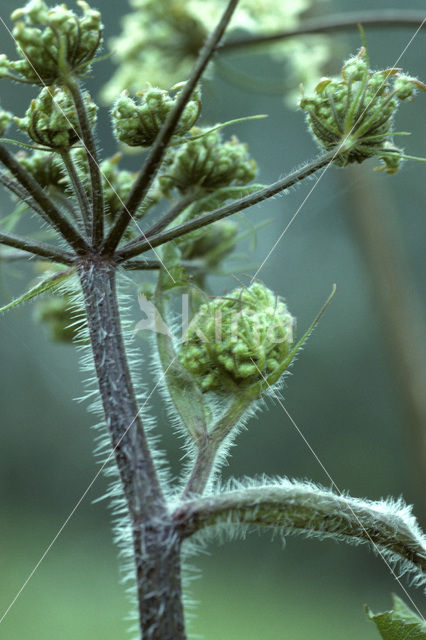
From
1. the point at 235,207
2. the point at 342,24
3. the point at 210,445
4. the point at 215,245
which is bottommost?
the point at 210,445

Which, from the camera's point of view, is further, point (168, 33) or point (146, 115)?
point (168, 33)

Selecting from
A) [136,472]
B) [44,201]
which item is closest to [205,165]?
[44,201]

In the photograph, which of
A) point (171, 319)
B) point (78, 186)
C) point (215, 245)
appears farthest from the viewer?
point (215, 245)

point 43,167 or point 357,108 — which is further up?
point 43,167

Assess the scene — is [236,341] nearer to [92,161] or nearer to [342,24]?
[92,161]

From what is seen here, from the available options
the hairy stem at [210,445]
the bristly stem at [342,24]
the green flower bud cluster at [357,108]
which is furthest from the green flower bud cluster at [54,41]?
the bristly stem at [342,24]

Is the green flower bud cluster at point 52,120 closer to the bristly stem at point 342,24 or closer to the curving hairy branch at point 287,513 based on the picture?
the curving hairy branch at point 287,513
